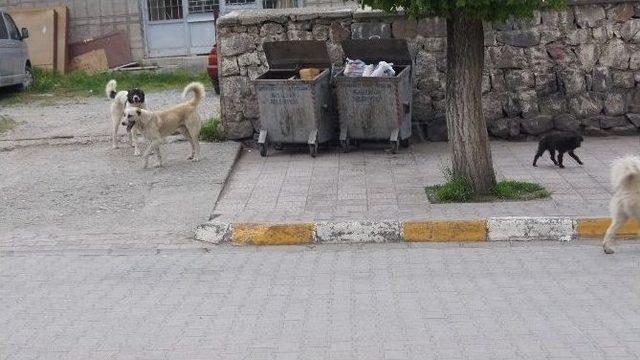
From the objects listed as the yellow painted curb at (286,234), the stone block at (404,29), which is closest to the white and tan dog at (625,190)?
the yellow painted curb at (286,234)

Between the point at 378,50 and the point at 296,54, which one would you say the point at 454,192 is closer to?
the point at 378,50

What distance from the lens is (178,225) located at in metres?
8.88

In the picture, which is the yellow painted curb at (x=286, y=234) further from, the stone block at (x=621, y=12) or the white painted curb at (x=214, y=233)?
the stone block at (x=621, y=12)

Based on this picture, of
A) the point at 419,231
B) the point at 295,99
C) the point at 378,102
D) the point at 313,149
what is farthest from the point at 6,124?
the point at 419,231

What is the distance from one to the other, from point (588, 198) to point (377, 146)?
3.45 meters

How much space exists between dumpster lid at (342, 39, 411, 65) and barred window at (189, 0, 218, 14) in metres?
10.4

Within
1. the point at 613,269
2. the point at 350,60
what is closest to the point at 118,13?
the point at 350,60

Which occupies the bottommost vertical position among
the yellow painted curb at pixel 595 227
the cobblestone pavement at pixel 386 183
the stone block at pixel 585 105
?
the yellow painted curb at pixel 595 227

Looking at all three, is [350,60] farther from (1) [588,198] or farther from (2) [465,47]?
(1) [588,198]

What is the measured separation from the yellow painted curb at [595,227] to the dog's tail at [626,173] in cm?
85

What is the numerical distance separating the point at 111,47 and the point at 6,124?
23.5ft

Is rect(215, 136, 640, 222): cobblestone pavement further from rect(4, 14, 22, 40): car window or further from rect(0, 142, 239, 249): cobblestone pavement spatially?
rect(4, 14, 22, 40): car window

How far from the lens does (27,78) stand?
1944 centimetres

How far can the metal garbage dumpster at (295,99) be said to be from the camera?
11.2 m
